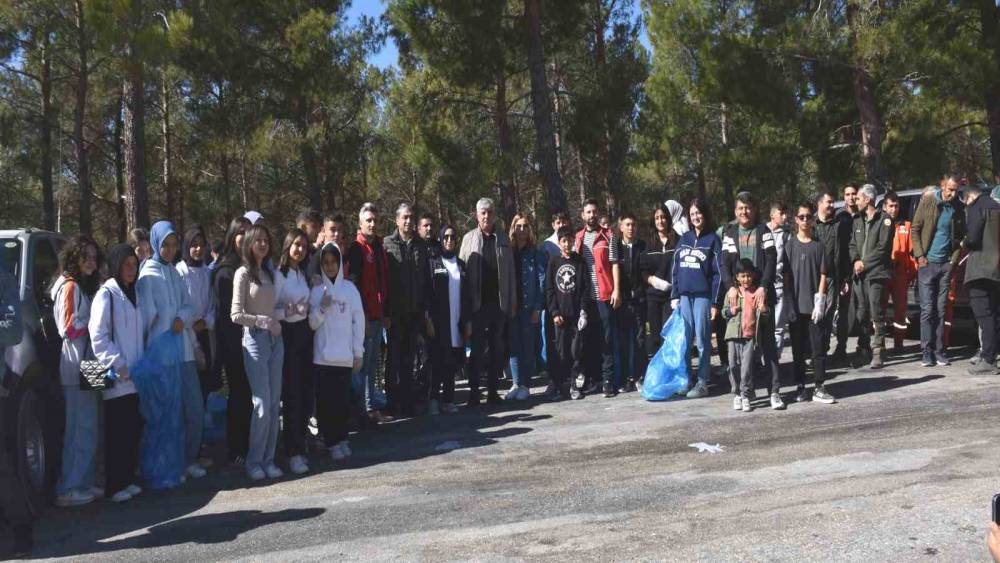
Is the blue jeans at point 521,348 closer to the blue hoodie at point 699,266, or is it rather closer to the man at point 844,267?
the blue hoodie at point 699,266

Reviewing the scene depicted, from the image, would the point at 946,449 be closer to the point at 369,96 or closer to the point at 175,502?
the point at 175,502

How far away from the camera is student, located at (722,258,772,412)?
27.3ft

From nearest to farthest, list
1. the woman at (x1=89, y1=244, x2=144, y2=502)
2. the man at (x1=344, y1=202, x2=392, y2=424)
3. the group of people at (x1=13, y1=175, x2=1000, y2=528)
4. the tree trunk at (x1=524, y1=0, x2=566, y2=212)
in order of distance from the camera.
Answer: the woman at (x1=89, y1=244, x2=144, y2=502) → the group of people at (x1=13, y1=175, x2=1000, y2=528) → the man at (x1=344, y1=202, x2=392, y2=424) → the tree trunk at (x1=524, y1=0, x2=566, y2=212)

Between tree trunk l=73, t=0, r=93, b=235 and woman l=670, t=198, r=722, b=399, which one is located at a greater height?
tree trunk l=73, t=0, r=93, b=235

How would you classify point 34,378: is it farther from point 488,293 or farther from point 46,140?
point 46,140

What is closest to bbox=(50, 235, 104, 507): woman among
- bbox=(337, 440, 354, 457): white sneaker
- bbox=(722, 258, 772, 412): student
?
bbox=(337, 440, 354, 457): white sneaker

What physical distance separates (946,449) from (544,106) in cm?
1222

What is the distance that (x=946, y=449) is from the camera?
21.1 feet

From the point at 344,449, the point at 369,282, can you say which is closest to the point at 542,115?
the point at 369,282

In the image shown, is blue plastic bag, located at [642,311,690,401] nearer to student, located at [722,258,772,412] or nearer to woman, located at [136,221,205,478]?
student, located at [722,258,772,412]

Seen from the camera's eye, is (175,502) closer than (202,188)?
Yes

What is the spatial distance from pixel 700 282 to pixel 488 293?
216 centimetres

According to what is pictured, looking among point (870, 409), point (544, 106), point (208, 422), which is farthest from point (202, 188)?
point (870, 409)

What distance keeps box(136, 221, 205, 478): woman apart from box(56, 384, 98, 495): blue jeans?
651 mm
